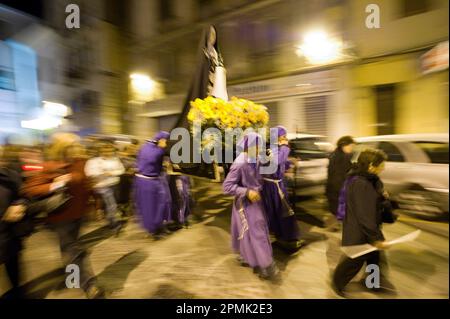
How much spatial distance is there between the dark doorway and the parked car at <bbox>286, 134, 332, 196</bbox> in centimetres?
206

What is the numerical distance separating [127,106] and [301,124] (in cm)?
894

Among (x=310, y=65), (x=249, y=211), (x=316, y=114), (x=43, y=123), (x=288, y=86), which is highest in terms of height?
(x=310, y=65)

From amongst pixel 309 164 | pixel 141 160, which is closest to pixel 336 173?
pixel 309 164

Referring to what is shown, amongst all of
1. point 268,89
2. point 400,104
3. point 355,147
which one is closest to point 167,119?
point 268,89

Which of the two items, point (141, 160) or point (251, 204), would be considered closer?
point (251, 204)

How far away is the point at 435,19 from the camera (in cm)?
312

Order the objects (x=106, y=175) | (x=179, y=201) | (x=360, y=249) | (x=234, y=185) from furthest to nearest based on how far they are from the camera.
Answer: (x=179, y=201) < (x=106, y=175) < (x=234, y=185) < (x=360, y=249)

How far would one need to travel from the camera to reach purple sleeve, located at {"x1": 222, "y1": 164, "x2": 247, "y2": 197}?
137 inches

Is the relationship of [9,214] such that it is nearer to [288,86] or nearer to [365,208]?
[365,208]

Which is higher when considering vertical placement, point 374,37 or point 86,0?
point 86,0

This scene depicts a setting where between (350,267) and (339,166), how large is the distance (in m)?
2.16

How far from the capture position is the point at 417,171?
4238mm

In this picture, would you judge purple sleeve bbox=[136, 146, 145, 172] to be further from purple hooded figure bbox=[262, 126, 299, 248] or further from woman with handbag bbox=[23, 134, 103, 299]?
purple hooded figure bbox=[262, 126, 299, 248]

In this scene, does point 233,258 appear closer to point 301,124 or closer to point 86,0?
point 301,124
